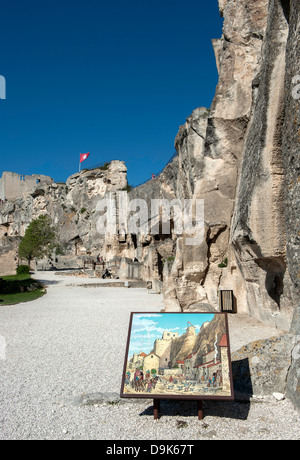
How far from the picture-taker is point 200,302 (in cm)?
924

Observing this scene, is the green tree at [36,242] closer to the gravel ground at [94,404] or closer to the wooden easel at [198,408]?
the gravel ground at [94,404]

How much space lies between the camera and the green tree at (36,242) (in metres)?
32.3

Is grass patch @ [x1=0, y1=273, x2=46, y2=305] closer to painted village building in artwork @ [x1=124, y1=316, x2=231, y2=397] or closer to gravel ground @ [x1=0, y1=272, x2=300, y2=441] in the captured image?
gravel ground @ [x1=0, y1=272, x2=300, y2=441]

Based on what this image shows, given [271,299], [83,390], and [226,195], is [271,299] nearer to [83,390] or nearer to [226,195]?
[226,195]

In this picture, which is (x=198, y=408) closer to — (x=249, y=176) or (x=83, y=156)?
(x=249, y=176)

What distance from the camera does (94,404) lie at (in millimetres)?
3639

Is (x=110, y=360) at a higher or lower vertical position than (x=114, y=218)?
lower

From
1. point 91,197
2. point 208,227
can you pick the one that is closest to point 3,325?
point 208,227

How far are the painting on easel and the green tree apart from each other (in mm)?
30886

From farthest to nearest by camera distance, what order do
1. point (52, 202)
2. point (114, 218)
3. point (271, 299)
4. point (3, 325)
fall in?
1. point (52, 202)
2. point (114, 218)
3. point (3, 325)
4. point (271, 299)

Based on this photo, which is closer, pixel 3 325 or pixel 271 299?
pixel 271 299

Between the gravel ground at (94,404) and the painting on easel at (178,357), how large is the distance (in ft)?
1.05

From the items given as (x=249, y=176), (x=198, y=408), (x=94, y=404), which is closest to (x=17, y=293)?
(x=249, y=176)
